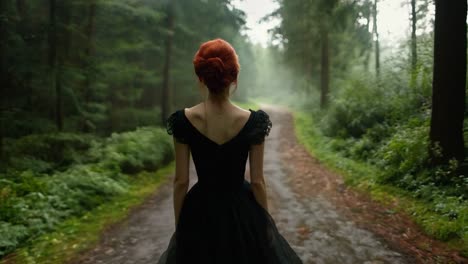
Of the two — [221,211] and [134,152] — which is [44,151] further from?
[221,211]

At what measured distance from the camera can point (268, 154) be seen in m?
13.3

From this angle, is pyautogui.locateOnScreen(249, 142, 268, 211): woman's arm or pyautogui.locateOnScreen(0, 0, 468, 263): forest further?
pyautogui.locateOnScreen(0, 0, 468, 263): forest

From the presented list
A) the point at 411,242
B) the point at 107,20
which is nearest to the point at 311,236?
the point at 411,242

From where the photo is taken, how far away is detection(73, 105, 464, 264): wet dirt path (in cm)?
502

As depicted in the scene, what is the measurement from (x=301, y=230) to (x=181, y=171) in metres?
4.00

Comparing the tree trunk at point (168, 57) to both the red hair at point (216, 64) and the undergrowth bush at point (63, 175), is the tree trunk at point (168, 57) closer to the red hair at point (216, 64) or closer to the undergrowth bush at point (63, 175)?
the undergrowth bush at point (63, 175)

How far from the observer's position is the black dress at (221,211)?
2348mm

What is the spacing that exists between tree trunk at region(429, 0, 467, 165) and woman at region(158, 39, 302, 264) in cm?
573

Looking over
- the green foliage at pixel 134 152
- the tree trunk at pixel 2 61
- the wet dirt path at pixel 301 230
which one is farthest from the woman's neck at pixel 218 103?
the tree trunk at pixel 2 61

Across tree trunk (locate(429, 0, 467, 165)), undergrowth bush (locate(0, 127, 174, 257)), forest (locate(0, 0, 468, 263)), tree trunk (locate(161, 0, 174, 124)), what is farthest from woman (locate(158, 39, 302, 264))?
tree trunk (locate(161, 0, 174, 124))

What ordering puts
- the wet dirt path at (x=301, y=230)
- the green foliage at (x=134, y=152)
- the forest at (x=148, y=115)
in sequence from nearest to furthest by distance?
the wet dirt path at (x=301, y=230)
the forest at (x=148, y=115)
the green foliage at (x=134, y=152)

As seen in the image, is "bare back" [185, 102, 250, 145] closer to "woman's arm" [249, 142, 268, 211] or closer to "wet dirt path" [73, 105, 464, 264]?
"woman's arm" [249, 142, 268, 211]

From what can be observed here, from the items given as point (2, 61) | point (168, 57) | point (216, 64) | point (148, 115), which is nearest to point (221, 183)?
point (216, 64)

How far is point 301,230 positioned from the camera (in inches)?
232
